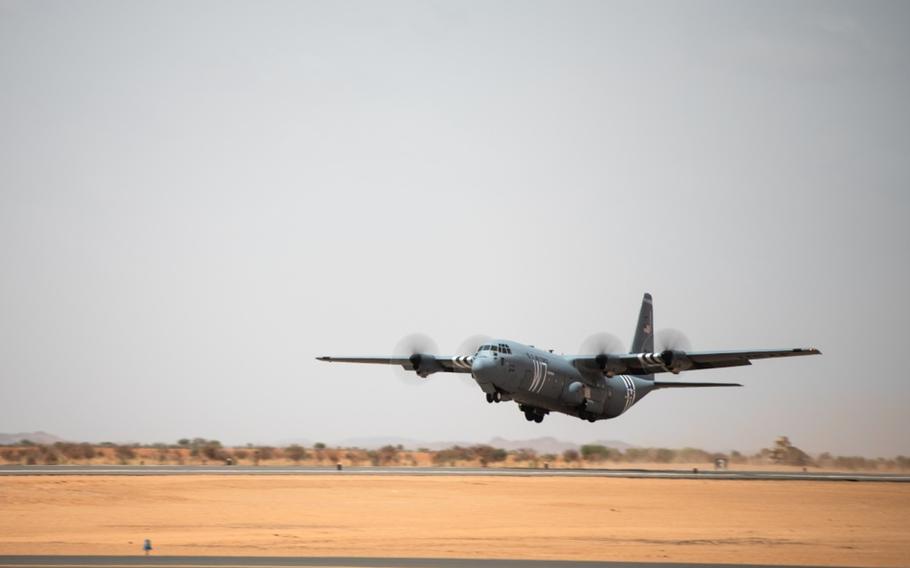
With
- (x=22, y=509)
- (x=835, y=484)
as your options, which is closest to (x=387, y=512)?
(x=22, y=509)

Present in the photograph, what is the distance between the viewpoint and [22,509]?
3384 cm

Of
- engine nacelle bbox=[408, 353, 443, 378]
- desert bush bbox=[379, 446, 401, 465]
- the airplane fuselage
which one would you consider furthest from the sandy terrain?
desert bush bbox=[379, 446, 401, 465]

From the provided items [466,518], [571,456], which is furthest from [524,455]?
[466,518]

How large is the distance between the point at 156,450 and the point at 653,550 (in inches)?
2527

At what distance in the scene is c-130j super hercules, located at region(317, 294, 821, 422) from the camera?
52.7m

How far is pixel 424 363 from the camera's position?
62906mm

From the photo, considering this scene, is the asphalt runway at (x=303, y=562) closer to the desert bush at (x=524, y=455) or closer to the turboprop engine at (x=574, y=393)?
the turboprop engine at (x=574, y=393)

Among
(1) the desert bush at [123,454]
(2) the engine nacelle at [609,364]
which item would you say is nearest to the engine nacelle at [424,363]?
(2) the engine nacelle at [609,364]

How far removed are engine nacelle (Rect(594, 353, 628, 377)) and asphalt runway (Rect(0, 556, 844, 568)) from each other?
35.6 meters

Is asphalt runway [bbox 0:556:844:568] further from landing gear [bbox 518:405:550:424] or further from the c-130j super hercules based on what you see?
landing gear [bbox 518:405:550:424]

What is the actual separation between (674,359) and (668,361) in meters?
0.35

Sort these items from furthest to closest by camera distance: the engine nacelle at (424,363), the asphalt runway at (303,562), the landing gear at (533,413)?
the engine nacelle at (424,363) → the landing gear at (533,413) → the asphalt runway at (303,562)

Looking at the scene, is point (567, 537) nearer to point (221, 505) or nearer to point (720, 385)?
point (221, 505)

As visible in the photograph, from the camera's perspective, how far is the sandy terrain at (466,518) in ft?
82.7
